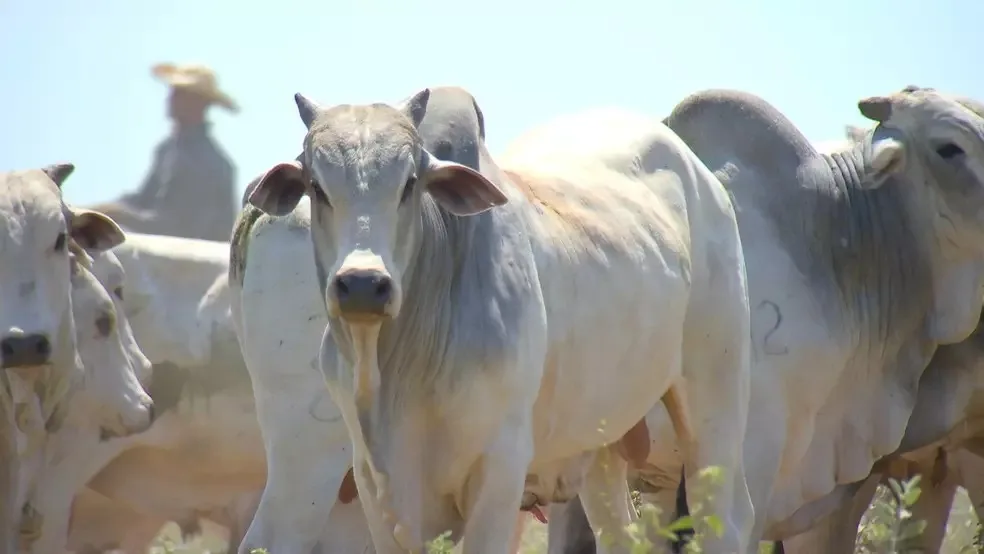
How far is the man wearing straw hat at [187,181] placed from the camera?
13734 mm

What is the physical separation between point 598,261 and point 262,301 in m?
1.14

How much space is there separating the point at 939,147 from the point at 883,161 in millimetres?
247

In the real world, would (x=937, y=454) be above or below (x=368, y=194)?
below

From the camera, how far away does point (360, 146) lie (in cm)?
539

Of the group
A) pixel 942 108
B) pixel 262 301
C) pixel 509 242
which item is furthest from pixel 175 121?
pixel 509 242

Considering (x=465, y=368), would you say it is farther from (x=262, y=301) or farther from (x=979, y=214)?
(x=979, y=214)

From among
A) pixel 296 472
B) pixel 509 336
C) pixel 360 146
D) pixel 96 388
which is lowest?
pixel 96 388

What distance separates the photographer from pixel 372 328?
5379 mm

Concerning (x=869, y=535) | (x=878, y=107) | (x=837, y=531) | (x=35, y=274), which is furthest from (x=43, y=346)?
(x=837, y=531)

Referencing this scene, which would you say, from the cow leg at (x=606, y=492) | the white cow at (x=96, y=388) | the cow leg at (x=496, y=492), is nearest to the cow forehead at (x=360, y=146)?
the cow leg at (x=496, y=492)

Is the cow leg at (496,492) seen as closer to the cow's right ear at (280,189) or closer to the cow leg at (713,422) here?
the cow's right ear at (280,189)

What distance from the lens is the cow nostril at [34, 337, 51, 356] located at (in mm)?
7086

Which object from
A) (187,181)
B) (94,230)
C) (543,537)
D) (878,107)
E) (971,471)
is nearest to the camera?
(94,230)

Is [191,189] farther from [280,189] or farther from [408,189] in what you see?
[408,189]
